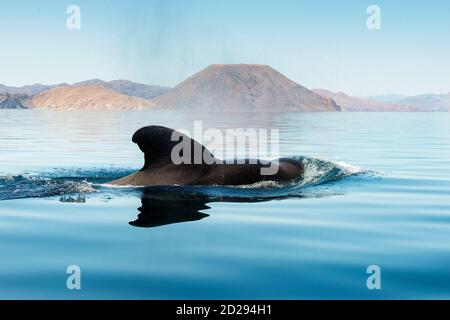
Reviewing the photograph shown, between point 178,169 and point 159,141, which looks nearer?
point 159,141

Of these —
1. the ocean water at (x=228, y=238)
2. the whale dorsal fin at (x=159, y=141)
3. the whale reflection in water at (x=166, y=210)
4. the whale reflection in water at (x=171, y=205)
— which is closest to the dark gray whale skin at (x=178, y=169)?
the whale dorsal fin at (x=159, y=141)

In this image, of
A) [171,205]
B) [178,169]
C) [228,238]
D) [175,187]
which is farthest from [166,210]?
[178,169]

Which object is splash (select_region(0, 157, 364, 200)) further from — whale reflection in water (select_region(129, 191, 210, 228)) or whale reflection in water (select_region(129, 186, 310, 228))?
whale reflection in water (select_region(129, 191, 210, 228))

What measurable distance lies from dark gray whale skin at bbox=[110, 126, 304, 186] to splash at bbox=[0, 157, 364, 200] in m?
0.32

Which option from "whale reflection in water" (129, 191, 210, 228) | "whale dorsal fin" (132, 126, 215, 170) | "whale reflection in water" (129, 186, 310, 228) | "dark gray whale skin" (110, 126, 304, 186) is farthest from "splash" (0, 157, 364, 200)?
"whale dorsal fin" (132, 126, 215, 170)

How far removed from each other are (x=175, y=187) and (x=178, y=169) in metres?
0.70

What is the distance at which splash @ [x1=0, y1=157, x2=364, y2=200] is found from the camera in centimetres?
1559

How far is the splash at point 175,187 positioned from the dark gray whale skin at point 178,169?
0.32 m

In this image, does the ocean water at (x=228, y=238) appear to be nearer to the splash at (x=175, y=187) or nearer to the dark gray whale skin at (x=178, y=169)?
the splash at (x=175, y=187)

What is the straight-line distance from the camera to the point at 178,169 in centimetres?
1662

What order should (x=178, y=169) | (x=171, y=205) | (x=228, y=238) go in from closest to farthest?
(x=228, y=238) < (x=171, y=205) < (x=178, y=169)

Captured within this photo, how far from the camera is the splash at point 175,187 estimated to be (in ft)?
51.1

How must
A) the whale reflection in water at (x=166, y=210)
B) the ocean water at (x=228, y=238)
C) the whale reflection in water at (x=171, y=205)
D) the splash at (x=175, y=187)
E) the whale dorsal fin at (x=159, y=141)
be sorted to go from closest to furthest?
the ocean water at (x=228, y=238) → the whale reflection in water at (x=166, y=210) → the whale reflection in water at (x=171, y=205) → the splash at (x=175, y=187) → the whale dorsal fin at (x=159, y=141)

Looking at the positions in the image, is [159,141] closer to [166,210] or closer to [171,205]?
[171,205]
